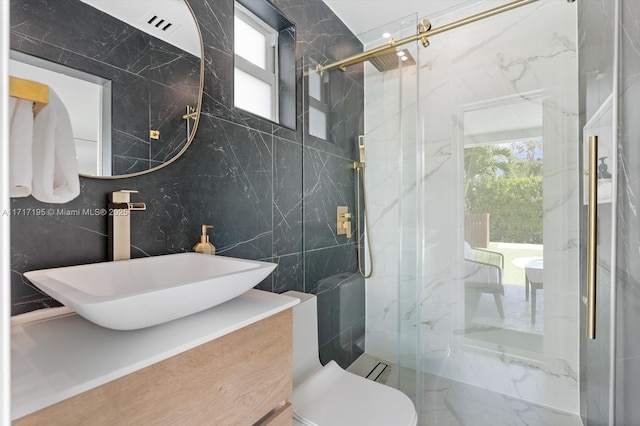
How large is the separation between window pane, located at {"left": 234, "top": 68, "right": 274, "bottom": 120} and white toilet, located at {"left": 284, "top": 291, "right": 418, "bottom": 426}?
1.05m

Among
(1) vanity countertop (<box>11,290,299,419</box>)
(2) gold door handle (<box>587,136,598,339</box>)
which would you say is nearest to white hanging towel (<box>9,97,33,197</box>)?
(1) vanity countertop (<box>11,290,299,419</box>)

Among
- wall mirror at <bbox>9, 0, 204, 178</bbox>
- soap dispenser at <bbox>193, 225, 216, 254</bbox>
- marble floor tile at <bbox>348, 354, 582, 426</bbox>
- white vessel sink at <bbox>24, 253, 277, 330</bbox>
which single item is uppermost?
wall mirror at <bbox>9, 0, 204, 178</bbox>

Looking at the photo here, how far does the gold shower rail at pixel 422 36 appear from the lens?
1.63 m

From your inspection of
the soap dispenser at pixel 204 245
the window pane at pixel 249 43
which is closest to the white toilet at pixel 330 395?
the soap dispenser at pixel 204 245

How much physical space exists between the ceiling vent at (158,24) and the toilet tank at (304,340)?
1254 mm

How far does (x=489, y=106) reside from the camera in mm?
1998

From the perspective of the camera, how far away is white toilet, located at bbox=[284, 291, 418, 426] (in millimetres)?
1195

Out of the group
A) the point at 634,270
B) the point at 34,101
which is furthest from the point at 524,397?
the point at 34,101

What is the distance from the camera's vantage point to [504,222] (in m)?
1.96

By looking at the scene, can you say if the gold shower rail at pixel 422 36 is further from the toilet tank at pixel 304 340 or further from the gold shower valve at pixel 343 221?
the toilet tank at pixel 304 340

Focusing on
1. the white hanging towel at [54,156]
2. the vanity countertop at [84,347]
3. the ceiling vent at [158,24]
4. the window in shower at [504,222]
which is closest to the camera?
the vanity countertop at [84,347]

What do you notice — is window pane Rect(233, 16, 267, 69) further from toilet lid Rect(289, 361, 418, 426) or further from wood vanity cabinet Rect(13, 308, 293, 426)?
toilet lid Rect(289, 361, 418, 426)

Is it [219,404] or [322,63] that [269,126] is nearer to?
[322,63]

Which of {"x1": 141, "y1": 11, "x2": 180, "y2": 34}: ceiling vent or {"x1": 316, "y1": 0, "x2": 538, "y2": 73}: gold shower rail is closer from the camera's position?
{"x1": 141, "y1": 11, "x2": 180, "y2": 34}: ceiling vent
